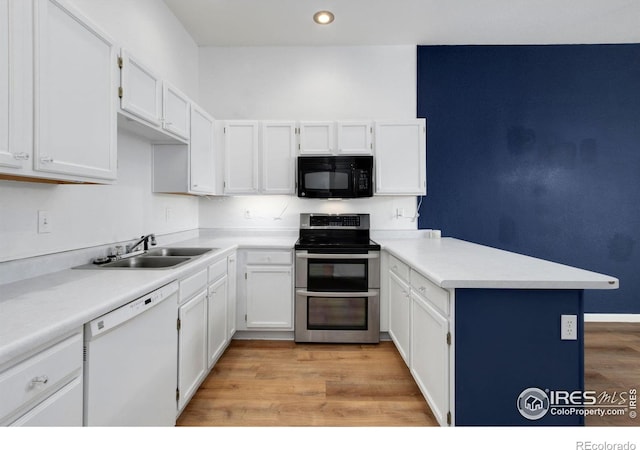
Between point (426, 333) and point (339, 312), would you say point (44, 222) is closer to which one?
point (426, 333)

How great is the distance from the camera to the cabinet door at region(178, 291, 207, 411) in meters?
1.93

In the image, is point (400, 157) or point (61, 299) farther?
point (400, 157)

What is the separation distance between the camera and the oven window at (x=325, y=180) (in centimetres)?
337

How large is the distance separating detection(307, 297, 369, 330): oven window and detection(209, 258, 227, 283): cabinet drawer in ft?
2.83

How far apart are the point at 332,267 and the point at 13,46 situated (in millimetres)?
2532

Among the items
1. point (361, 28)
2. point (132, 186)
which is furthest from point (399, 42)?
point (132, 186)

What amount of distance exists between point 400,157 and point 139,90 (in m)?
2.42

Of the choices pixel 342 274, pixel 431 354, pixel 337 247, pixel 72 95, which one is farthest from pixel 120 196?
pixel 431 354

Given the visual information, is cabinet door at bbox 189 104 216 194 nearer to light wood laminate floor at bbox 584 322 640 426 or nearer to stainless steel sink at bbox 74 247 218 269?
stainless steel sink at bbox 74 247 218 269

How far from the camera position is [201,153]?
3008mm

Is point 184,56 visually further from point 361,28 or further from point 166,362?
point 166,362

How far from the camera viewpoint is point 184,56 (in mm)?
3416

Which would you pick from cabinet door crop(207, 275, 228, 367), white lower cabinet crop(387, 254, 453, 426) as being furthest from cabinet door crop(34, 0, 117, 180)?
white lower cabinet crop(387, 254, 453, 426)

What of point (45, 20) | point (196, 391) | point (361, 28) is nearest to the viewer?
point (45, 20)
